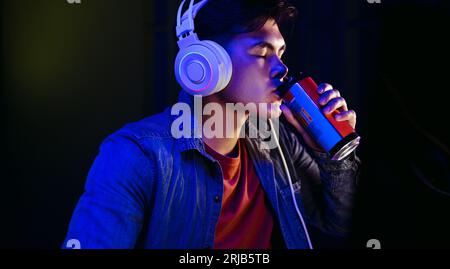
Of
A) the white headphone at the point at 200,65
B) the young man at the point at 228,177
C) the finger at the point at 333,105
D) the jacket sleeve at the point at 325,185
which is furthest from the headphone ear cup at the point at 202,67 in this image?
the jacket sleeve at the point at 325,185

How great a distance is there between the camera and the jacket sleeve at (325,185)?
48.9 inches

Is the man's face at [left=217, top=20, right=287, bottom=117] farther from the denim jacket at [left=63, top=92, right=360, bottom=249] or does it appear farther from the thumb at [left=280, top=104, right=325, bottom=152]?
the denim jacket at [left=63, top=92, right=360, bottom=249]

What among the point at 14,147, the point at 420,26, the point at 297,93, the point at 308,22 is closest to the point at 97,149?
the point at 14,147

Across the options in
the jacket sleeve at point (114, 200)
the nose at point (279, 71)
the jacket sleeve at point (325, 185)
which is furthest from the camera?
the jacket sleeve at point (325, 185)

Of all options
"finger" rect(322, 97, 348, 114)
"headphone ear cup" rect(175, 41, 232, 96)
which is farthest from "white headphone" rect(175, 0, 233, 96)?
"finger" rect(322, 97, 348, 114)

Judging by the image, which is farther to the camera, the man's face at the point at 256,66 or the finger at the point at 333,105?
the man's face at the point at 256,66

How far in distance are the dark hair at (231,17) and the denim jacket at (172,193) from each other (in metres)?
0.18

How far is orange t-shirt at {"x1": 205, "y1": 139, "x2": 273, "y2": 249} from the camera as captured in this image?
1142mm

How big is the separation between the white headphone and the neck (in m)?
0.16

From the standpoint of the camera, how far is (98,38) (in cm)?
117

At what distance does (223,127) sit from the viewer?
123cm

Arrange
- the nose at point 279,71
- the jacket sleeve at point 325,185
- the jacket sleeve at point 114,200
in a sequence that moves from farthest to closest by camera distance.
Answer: the jacket sleeve at point 325,185 < the nose at point 279,71 < the jacket sleeve at point 114,200

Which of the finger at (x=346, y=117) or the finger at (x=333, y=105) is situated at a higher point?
the finger at (x=333, y=105)

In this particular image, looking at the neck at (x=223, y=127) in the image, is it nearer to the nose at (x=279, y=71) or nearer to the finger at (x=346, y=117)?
the nose at (x=279, y=71)
